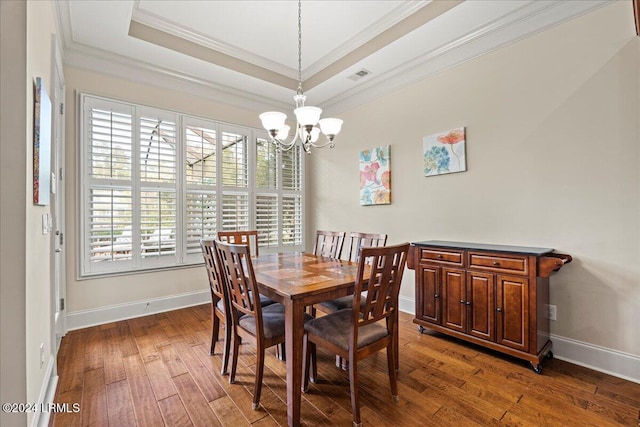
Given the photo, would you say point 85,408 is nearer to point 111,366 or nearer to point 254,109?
point 111,366

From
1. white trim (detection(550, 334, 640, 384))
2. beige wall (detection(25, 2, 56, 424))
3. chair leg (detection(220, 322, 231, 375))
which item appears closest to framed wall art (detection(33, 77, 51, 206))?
beige wall (detection(25, 2, 56, 424))

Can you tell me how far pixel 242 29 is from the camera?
129 inches

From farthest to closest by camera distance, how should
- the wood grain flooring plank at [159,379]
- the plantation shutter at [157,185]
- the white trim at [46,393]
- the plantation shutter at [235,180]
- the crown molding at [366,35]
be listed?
the plantation shutter at [235,180], the plantation shutter at [157,185], the crown molding at [366,35], the wood grain flooring plank at [159,379], the white trim at [46,393]

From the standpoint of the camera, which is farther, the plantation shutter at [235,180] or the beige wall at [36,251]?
the plantation shutter at [235,180]

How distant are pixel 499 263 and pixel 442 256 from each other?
49cm

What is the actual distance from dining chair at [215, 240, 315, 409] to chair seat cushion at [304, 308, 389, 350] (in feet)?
0.74

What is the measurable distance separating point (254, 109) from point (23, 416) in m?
4.02

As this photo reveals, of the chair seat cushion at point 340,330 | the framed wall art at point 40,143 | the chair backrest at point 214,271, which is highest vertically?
the framed wall art at point 40,143

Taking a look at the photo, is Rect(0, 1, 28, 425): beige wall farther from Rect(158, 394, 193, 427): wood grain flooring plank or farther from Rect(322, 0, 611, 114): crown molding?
Rect(322, 0, 611, 114): crown molding

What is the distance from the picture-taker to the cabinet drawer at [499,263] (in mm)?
2381

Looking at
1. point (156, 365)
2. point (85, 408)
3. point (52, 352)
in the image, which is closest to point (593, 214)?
point (156, 365)

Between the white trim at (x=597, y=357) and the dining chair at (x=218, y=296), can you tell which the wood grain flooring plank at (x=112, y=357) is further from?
the white trim at (x=597, y=357)

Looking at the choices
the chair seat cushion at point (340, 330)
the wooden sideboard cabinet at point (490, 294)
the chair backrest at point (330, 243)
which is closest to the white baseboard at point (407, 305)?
the wooden sideboard cabinet at point (490, 294)

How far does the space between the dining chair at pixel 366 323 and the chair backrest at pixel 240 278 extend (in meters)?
0.41
